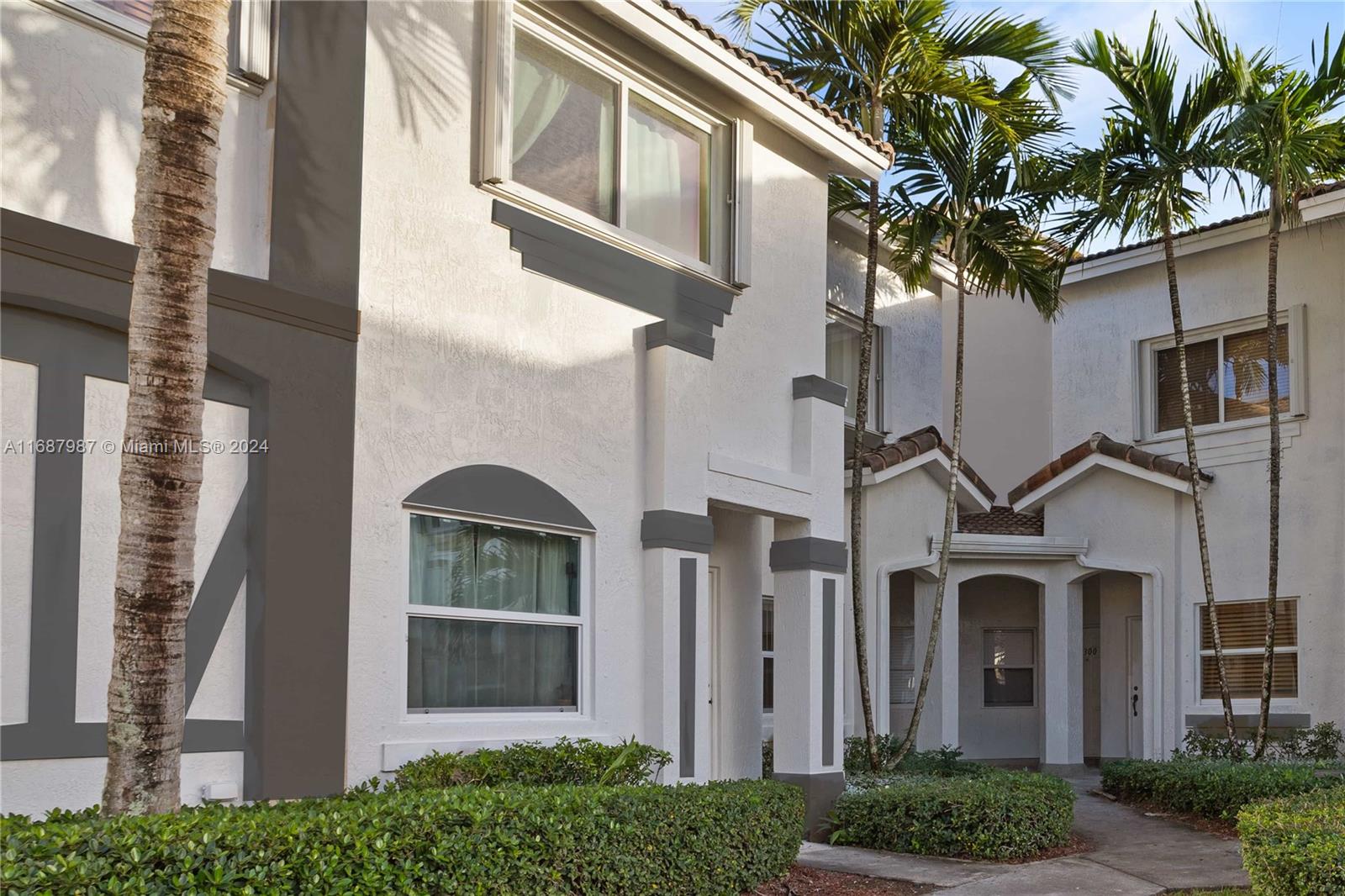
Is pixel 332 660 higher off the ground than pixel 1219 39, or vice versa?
pixel 1219 39

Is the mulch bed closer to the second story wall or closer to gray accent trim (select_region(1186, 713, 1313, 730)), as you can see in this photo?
the second story wall

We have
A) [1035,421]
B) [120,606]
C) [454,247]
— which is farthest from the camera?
[1035,421]

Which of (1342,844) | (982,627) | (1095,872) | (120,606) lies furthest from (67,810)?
(982,627)

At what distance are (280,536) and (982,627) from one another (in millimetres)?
14027

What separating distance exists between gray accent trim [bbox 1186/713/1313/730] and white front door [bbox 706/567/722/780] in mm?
7269

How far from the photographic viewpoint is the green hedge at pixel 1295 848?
23.8 feet

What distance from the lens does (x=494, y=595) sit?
891 cm

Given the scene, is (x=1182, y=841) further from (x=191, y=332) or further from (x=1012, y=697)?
(x=191, y=332)

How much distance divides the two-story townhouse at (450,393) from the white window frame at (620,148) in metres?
0.03

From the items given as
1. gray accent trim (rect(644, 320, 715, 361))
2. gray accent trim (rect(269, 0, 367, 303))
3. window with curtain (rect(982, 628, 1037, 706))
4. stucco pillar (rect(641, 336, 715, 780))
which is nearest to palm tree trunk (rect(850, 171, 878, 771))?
gray accent trim (rect(644, 320, 715, 361))

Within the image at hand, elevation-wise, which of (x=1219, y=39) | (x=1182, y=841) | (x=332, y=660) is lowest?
(x=1182, y=841)

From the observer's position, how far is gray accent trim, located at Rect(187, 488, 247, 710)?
22.7ft

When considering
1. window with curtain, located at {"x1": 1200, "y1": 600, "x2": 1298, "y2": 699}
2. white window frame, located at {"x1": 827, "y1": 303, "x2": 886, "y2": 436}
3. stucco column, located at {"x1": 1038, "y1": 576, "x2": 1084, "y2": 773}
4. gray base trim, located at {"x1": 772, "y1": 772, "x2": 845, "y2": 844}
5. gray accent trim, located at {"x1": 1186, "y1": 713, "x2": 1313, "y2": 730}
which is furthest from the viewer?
white window frame, located at {"x1": 827, "y1": 303, "x2": 886, "y2": 436}

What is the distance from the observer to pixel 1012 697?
63.7ft
